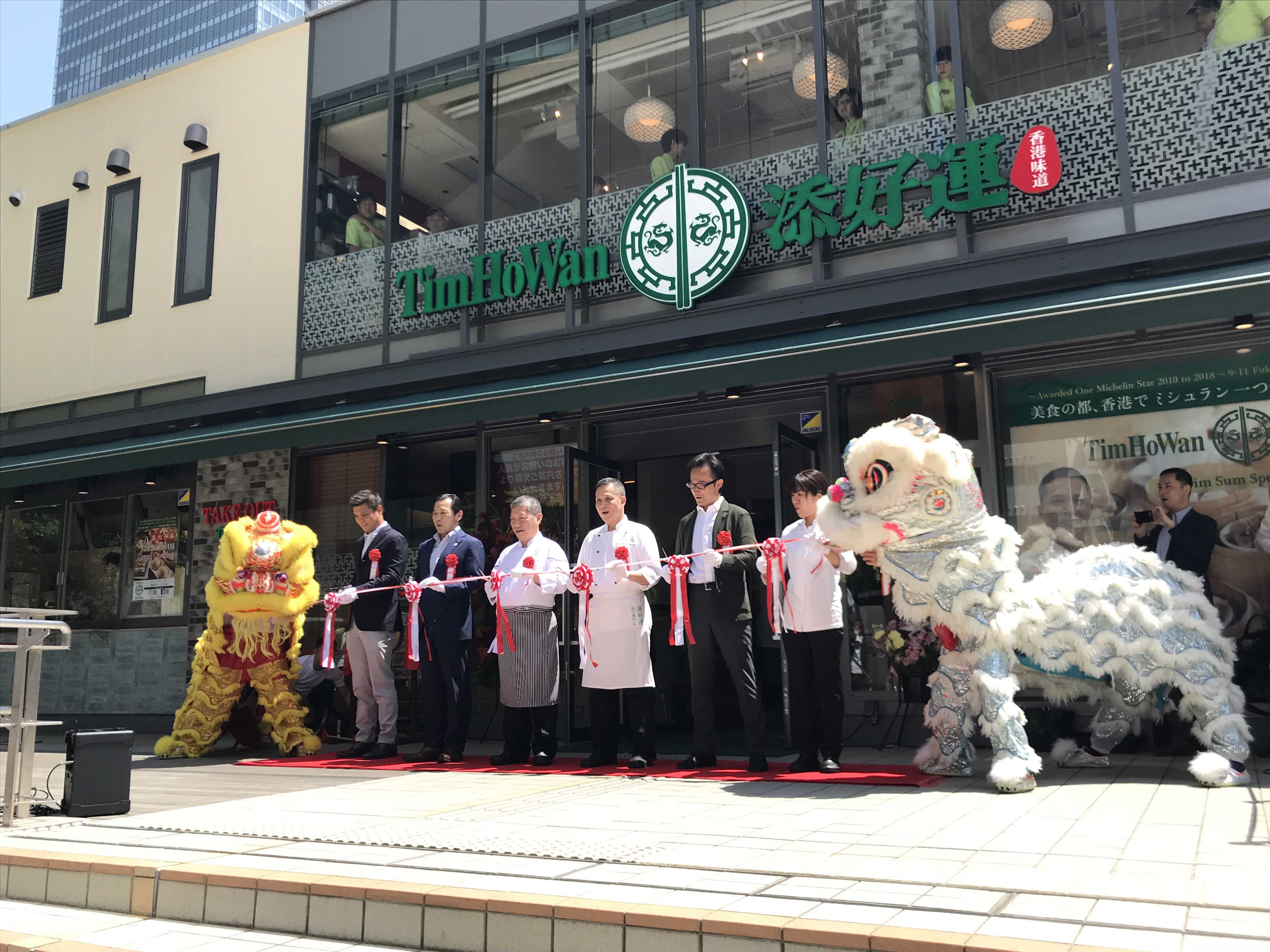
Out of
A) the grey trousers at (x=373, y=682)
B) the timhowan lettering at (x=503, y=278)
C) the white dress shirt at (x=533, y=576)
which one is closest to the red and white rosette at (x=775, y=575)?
the white dress shirt at (x=533, y=576)

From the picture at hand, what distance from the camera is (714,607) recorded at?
20.1 feet

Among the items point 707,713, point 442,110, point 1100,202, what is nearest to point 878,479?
point 707,713

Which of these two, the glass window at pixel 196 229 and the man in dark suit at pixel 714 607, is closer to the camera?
the man in dark suit at pixel 714 607

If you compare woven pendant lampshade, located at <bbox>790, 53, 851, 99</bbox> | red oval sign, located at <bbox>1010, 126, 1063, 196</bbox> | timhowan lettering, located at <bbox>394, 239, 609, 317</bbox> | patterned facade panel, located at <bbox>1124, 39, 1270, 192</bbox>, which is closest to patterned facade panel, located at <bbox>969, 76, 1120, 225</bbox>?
red oval sign, located at <bbox>1010, 126, 1063, 196</bbox>

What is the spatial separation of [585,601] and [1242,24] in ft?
19.4

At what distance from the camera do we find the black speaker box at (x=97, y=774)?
507cm

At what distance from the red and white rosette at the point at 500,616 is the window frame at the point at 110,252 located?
24.5 ft

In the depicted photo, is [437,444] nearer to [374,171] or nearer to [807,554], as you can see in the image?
[374,171]

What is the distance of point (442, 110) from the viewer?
1011 cm

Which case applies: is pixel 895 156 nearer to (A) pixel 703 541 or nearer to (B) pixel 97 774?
(A) pixel 703 541

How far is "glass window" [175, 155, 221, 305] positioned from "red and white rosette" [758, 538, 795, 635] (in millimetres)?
8155

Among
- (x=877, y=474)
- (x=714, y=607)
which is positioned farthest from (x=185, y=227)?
(x=877, y=474)

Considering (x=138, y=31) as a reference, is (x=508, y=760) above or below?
below

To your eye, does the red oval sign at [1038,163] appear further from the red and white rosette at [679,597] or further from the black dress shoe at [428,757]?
the black dress shoe at [428,757]
